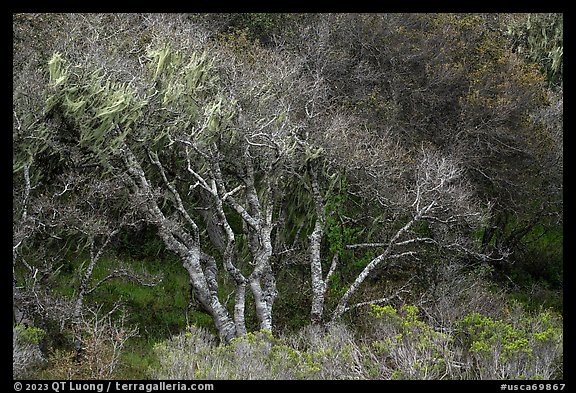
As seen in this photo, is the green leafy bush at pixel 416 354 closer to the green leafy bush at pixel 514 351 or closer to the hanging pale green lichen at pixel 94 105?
the green leafy bush at pixel 514 351

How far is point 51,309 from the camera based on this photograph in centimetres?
1021

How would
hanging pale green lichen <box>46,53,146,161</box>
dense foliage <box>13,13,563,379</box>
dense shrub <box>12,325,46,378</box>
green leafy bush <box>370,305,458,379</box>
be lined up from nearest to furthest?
green leafy bush <box>370,305,458,379</box>
dense shrub <box>12,325,46,378</box>
dense foliage <box>13,13,563,379</box>
hanging pale green lichen <box>46,53,146,161</box>

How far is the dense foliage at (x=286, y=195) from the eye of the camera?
9.24m

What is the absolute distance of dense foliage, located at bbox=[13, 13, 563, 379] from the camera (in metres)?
9.24

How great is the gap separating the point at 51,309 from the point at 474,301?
7.18 meters

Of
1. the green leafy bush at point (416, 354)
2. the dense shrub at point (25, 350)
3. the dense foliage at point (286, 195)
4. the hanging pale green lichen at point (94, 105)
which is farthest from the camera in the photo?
the hanging pale green lichen at point (94, 105)

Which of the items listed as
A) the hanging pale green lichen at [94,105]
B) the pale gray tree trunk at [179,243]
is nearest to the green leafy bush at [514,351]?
the pale gray tree trunk at [179,243]

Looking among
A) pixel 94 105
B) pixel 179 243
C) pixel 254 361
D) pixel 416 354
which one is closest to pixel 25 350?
pixel 179 243

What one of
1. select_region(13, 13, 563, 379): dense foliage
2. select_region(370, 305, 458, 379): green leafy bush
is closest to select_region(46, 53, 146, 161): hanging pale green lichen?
select_region(13, 13, 563, 379): dense foliage

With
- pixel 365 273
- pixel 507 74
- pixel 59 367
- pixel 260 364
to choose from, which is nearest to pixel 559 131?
pixel 507 74

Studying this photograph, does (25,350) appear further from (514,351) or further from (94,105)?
(514,351)

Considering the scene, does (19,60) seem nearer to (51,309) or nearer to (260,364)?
(51,309)

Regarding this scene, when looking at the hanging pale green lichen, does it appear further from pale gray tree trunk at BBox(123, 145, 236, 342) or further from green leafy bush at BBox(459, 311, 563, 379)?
green leafy bush at BBox(459, 311, 563, 379)

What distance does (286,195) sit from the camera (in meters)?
13.3
